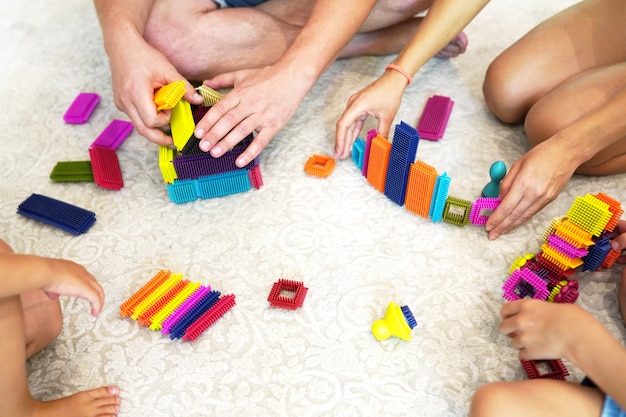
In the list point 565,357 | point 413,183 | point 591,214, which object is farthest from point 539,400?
point 413,183

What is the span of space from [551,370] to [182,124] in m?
0.78

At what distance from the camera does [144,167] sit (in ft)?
3.92

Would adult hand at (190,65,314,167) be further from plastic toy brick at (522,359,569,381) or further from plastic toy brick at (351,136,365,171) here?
plastic toy brick at (522,359,569,381)

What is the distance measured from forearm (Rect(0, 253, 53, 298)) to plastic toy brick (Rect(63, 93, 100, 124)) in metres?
0.70

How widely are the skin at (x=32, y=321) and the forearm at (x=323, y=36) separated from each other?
605mm

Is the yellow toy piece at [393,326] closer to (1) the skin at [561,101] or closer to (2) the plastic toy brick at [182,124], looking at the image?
(1) the skin at [561,101]

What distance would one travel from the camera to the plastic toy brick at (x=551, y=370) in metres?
0.80

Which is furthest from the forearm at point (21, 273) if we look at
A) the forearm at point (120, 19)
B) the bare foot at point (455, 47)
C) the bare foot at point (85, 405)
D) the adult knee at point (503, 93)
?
the bare foot at point (455, 47)

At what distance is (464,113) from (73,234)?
91 centimetres

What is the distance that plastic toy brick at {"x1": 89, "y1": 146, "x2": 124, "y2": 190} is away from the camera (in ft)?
3.74

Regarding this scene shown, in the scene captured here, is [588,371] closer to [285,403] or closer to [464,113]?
[285,403]

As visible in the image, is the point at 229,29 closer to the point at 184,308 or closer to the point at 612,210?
the point at 184,308

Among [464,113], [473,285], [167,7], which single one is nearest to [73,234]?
[167,7]

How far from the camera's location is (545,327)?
732 millimetres
